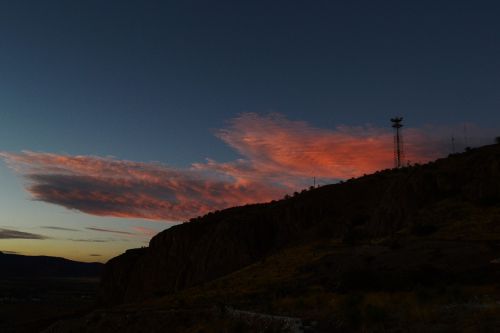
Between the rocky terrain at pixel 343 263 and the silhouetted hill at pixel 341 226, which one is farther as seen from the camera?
the silhouetted hill at pixel 341 226

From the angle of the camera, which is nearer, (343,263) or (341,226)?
(343,263)

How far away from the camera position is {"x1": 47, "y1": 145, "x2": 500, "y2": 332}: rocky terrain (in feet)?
72.9

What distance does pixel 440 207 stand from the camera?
164 feet

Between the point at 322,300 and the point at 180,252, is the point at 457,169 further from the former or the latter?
the point at 180,252

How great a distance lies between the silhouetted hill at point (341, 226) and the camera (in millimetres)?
43844

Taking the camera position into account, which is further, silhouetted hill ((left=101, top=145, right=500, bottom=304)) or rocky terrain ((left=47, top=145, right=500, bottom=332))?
silhouetted hill ((left=101, top=145, right=500, bottom=304))

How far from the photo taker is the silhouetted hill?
4384cm

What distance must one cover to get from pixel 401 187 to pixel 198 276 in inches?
1318

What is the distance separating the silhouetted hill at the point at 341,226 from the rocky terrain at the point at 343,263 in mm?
172

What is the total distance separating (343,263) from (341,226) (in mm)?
25260

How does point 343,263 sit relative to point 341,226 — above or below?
below

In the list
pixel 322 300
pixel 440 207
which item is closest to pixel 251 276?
pixel 440 207

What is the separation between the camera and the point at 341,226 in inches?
2478

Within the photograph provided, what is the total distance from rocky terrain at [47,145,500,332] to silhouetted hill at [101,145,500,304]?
172 mm
